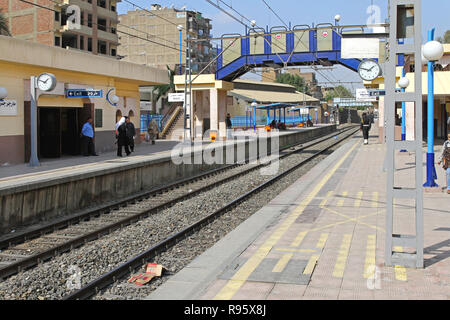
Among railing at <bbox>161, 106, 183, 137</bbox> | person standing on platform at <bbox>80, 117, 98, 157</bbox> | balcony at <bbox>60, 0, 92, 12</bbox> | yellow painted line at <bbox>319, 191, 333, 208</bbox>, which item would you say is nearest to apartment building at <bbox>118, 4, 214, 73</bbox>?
balcony at <bbox>60, 0, 92, 12</bbox>

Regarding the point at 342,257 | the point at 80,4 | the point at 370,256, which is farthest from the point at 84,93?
the point at 80,4

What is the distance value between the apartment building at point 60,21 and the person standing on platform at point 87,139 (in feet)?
106

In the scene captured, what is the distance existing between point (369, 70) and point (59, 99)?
36.3 ft

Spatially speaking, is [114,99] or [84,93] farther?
[114,99]

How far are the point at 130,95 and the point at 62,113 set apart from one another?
6.02m

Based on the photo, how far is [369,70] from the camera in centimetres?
1647

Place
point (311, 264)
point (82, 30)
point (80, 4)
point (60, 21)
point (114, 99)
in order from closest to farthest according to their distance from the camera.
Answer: point (311, 264), point (114, 99), point (60, 21), point (80, 4), point (82, 30)

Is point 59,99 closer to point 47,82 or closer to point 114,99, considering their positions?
point 114,99

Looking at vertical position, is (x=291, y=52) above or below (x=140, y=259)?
above

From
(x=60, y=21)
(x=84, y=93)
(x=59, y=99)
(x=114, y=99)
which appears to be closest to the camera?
(x=84, y=93)

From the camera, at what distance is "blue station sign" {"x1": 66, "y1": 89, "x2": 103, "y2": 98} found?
17.8 meters

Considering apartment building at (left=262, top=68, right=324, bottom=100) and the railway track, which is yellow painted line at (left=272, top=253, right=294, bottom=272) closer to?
the railway track

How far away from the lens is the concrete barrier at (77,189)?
34.0 feet
